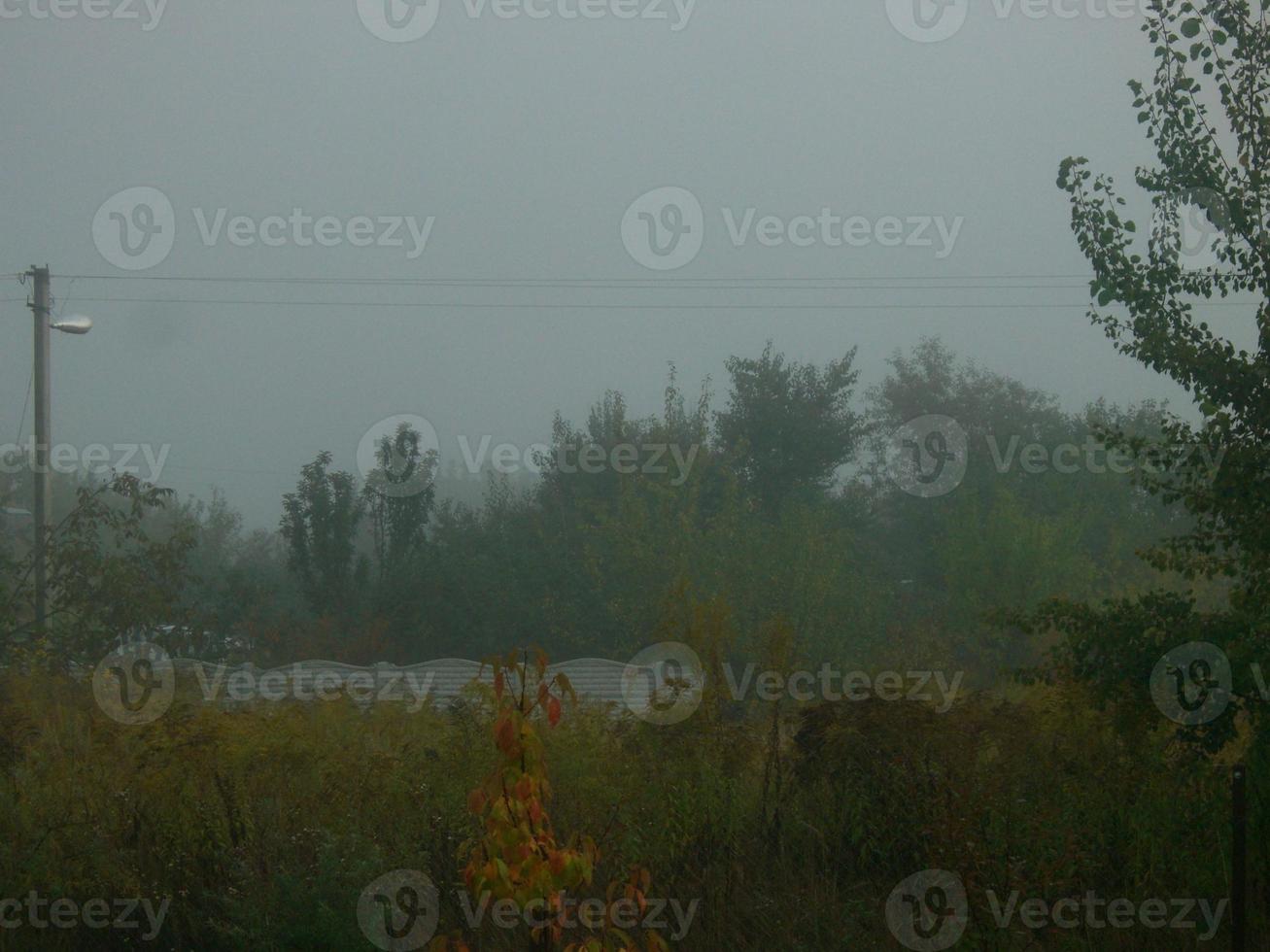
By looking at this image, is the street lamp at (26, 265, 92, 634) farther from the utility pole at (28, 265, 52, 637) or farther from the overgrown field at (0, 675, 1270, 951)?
the overgrown field at (0, 675, 1270, 951)

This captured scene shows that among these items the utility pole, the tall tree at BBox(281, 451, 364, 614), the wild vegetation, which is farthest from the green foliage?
the tall tree at BBox(281, 451, 364, 614)

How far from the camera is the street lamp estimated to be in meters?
15.3

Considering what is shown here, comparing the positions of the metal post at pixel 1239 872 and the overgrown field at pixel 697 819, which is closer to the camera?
the metal post at pixel 1239 872

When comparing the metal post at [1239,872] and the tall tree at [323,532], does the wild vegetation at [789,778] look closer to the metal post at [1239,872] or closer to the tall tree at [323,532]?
the metal post at [1239,872]

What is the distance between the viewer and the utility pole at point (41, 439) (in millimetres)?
15305

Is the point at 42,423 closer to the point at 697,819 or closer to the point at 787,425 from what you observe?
the point at 697,819

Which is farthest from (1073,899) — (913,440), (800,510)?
(913,440)

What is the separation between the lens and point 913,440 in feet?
135

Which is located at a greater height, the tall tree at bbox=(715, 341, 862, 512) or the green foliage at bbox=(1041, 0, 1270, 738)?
the tall tree at bbox=(715, 341, 862, 512)

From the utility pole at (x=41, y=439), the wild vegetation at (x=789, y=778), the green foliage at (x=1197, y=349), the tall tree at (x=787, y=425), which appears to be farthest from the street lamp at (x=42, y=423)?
the tall tree at (x=787, y=425)

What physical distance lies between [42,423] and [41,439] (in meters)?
0.34

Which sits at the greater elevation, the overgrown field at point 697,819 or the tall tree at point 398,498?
the tall tree at point 398,498

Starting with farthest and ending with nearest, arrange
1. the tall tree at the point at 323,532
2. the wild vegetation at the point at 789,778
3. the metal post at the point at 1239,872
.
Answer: the tall tree at the point at 323,532 → the wild vegetation at the point at 789,778 → the metal post at the point at 1239,872

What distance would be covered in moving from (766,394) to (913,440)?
735 centimetres
